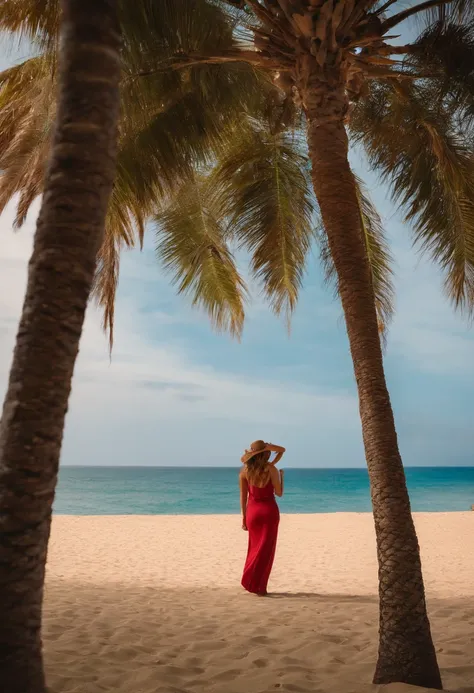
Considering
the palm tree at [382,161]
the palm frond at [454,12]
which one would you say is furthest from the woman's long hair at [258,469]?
the palm frond at [454,12]

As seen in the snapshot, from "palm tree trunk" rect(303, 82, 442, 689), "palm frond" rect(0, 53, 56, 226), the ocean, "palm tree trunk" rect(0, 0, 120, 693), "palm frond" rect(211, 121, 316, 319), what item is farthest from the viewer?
the ocean

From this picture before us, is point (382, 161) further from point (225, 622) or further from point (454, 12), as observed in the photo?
point (225, 622)

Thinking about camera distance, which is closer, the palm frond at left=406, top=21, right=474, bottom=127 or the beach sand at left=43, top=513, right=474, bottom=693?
the beach sand at left=43, top=513, right=474, bottom=693

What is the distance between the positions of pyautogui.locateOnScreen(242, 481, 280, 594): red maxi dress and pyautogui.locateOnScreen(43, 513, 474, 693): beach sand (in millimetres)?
203

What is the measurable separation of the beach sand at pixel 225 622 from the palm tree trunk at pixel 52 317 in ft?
4.49

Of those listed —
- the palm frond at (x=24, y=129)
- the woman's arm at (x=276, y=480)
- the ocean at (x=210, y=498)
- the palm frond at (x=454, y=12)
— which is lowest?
the ocean at (x=210, y=498)

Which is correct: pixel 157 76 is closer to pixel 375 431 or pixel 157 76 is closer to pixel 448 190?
pixel 448 190

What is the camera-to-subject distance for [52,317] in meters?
2.75

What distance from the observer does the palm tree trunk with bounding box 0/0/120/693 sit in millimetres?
2602

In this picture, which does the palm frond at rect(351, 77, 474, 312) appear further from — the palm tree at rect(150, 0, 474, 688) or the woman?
the woman

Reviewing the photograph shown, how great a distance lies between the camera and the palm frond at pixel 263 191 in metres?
8.41

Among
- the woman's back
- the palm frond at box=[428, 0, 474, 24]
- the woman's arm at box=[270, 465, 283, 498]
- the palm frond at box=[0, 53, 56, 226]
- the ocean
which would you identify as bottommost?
the ocean

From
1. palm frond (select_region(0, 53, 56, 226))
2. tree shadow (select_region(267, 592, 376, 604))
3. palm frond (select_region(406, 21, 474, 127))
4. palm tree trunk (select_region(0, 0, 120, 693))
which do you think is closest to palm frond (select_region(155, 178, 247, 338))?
palm frond (select_region(0, 53, 56, 226))

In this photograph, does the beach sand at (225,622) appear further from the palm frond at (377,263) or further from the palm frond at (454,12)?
the palm frond at (454,12)
